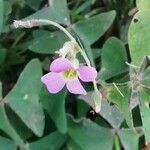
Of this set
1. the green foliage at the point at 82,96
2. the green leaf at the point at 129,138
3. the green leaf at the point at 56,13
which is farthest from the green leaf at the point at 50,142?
the green leaf at the point at 56,13

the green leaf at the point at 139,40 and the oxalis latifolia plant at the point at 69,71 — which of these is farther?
the green leaf at the point at 139,40

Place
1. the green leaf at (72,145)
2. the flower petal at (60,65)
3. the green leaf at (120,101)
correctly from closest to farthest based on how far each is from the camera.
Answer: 1. the flower petal at (60,65)
2. the green leaf at (120,101)
3. the green leaf at (72,145)

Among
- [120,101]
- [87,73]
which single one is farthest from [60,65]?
[120,101]

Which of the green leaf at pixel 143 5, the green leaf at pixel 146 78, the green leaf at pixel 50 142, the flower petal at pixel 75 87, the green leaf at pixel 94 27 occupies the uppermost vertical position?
the flower petal at pixel 75 87

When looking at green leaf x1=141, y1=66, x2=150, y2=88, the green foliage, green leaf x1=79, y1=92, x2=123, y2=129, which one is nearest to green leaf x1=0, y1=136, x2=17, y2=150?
the green foliage

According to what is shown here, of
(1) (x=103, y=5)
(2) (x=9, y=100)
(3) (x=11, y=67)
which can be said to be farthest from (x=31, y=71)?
(1) (x=103, y=5)

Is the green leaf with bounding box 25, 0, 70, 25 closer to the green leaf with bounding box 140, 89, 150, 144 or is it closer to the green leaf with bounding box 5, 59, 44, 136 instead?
the green leaf with bounding box 5, 59, 44, 136

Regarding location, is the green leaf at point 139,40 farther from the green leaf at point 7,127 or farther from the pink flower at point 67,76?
the green leaf at point 7,127
